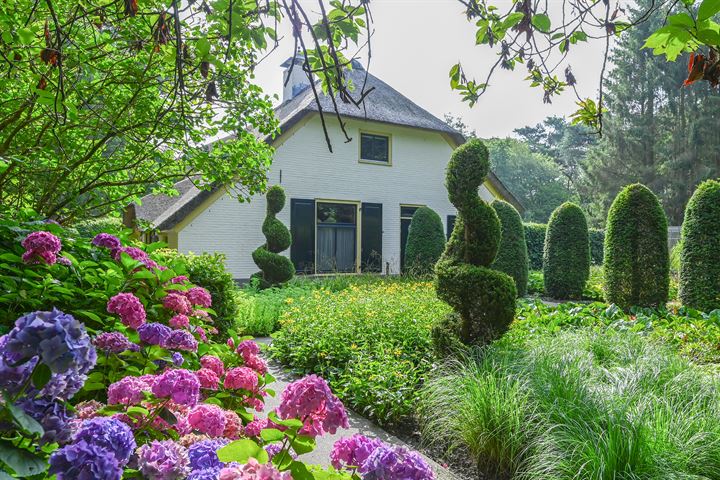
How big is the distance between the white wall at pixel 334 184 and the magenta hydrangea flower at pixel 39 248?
8.96m

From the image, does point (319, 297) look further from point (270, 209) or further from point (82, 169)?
point (270, 209)

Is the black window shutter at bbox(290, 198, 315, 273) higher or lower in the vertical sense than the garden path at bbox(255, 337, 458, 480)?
higher

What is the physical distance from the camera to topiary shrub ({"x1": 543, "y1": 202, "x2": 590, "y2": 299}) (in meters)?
9.80

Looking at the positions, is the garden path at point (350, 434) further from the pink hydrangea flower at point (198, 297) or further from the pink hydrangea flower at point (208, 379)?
the pink hydrangea flower at point (208, 379)

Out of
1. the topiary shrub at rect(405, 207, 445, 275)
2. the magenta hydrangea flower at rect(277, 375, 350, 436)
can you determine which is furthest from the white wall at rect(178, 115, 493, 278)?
the magenta hydrangea flower at rect(277, 375, 350, 436)

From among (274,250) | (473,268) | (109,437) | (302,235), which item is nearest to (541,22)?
(109,437)

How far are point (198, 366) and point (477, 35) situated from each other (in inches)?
67.1

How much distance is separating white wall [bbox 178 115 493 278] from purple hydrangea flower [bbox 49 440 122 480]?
10377 millimetres

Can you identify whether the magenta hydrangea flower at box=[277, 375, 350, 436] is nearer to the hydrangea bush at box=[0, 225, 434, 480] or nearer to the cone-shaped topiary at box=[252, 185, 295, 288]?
the hydrangea bush at box=[0, 225, 434, 480]

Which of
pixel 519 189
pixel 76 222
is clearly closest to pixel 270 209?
pixel 76 222

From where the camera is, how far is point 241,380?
165 cm

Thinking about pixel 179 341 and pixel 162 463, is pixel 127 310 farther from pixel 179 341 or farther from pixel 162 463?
pixel 162 463

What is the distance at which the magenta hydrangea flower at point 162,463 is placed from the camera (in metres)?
0.84

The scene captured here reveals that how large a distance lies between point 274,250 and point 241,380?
28.7ft
